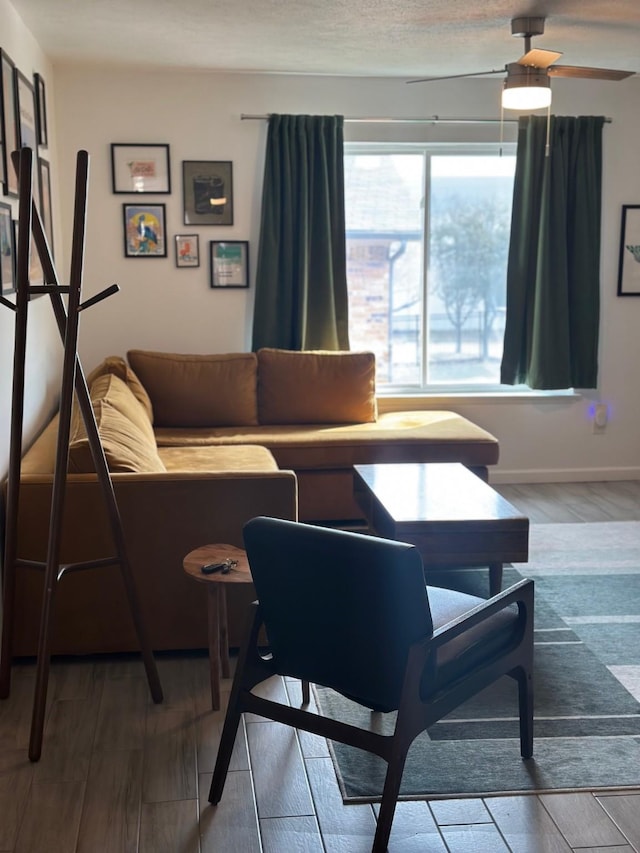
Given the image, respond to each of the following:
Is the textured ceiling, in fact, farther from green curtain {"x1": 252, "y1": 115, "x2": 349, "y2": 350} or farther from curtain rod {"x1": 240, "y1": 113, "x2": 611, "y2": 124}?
green curtain {"x1": 252, "y1": 115, "x2": 349, "y2": 350}

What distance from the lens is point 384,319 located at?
237 inches

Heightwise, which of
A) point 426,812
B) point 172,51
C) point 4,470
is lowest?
point 426,812

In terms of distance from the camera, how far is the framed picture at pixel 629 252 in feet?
19.4

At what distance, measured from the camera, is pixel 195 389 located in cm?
536

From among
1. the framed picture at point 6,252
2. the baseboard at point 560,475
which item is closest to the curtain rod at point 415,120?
the baseboard at point 560,475

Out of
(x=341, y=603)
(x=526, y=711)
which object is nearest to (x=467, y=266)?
(x=526, y=711)

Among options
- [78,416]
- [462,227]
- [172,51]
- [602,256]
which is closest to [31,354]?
[78,416]

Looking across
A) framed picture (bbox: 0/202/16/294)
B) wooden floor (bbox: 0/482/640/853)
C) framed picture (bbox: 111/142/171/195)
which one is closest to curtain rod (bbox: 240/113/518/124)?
framed picture (bbox: 111/142/171/195)

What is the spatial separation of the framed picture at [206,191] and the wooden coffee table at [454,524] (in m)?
2.35

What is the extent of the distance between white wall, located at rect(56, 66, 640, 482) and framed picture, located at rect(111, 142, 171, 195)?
44mm

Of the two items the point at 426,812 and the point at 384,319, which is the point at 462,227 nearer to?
the point at 384,319

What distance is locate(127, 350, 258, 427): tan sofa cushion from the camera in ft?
17.5

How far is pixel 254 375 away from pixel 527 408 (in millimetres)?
1790

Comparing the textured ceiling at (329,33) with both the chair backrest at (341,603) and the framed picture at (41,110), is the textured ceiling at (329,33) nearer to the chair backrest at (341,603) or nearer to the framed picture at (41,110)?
the framed picture at (41,110)
